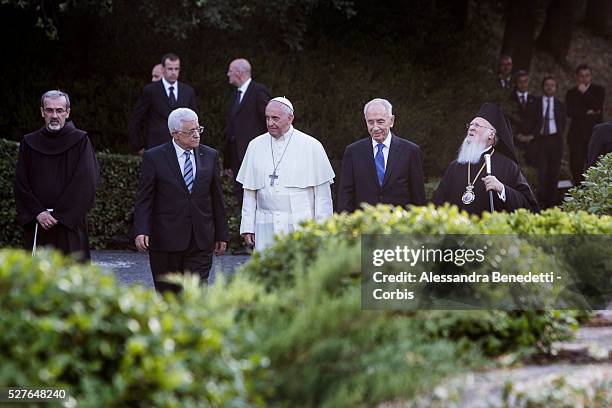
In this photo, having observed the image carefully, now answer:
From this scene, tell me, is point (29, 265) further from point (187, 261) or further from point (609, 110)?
point (609, 110)

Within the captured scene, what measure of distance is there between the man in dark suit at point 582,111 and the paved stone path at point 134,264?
761cm

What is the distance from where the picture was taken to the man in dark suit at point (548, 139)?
1838 cm

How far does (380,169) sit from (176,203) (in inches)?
65.2

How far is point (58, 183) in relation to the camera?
31.9ft

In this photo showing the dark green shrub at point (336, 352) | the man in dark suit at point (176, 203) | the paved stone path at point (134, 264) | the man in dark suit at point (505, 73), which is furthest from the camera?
the man in dark suit at point (505, 73)

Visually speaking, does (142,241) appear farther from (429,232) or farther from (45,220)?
(429,232)

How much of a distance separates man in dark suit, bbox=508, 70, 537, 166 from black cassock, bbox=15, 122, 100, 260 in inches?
401

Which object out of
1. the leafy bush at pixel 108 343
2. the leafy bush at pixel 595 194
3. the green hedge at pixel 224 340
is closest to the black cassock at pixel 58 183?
the leafy bush at pixel 595 194

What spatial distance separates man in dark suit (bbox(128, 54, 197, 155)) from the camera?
14617 millimetres

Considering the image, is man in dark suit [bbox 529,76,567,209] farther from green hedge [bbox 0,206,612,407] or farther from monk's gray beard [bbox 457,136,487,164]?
green hedge [bbox 0,206,612,407]

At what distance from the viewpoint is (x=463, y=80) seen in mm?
20375

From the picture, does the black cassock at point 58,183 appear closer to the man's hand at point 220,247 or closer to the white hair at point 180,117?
the white hair at point 180,117

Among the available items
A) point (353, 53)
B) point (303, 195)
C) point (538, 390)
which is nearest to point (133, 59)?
point (353, 53)

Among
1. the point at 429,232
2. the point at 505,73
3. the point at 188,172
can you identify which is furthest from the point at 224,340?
the point at 505,73
